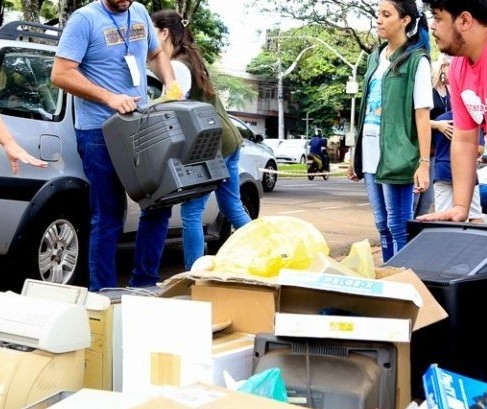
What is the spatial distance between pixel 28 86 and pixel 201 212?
1.42 m

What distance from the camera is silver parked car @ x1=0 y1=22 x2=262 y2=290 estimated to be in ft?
15.9

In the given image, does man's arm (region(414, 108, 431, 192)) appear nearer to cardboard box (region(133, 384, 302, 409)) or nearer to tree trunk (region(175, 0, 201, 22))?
cardboard box (region(133, 384, 302, 409))

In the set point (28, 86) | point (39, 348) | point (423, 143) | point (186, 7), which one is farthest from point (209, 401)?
point (186, 7)

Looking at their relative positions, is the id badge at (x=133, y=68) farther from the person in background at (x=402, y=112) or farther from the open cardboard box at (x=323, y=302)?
the open cardboard box at (x=323, y=302)

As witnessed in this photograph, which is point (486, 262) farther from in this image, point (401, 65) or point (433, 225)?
point (401, 65)

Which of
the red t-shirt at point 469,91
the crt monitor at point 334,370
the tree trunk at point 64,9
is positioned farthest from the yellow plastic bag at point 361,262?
the tree trunk at point 64,9

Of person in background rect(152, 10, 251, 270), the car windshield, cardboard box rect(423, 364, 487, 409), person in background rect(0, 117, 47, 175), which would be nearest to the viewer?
cardboard box rect(423, 364, 487, 409)

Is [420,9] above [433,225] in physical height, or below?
above

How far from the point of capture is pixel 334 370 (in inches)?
93.6

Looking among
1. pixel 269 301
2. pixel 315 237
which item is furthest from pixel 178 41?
pixel 269 301

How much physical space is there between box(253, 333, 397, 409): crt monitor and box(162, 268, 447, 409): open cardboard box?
0.06m

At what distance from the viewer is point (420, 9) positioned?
15.5 ft

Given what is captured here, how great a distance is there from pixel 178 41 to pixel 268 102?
7032cm

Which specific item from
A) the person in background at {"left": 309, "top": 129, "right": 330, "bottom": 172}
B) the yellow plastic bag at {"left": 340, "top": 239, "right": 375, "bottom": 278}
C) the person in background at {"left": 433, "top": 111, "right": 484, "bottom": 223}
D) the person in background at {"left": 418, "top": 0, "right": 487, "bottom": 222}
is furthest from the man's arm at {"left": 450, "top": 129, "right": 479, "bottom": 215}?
the person in background at {"left": 309, "top": 129, "right": 330, "bottom": 172}
